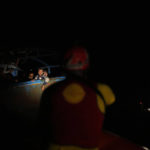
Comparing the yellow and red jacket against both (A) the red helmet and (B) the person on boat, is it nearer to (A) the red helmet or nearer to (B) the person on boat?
(B) the person on boat

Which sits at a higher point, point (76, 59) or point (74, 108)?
point (76, 59)

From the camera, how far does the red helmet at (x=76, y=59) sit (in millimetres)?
1241

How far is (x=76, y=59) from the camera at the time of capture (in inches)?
49.2

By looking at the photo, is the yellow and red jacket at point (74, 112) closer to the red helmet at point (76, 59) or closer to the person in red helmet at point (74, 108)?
the person in red helmet at point (74, 108)

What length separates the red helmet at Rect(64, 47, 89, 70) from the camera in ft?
4.07

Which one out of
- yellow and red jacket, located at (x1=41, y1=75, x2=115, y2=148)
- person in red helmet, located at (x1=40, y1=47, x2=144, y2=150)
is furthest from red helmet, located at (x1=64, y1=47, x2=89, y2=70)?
yellow and red jacket, located at (x1=41, y1=75, x2=115, y2=148)

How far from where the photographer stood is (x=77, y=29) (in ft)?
7.88

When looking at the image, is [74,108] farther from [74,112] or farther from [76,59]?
[76,59]

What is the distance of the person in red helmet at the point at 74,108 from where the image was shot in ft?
3.93

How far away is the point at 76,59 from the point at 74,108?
422mm

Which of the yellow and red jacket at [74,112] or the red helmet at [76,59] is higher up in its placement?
the red helmet at [76,59]

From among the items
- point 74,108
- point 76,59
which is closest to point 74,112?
point 74,108

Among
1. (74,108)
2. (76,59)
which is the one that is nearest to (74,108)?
(74,108)

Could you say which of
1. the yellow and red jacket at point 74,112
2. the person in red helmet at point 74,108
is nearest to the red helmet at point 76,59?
the person in red helmet at point 74,108
